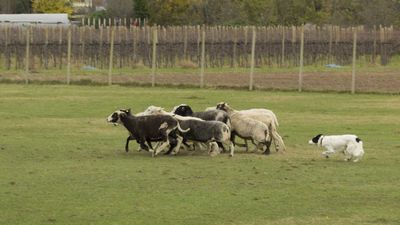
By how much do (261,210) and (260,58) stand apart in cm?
5122

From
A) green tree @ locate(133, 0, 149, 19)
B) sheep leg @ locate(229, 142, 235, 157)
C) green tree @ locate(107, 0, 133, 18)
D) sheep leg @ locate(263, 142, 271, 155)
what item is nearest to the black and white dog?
sheep leg @ locate(263, 142, 271, 155)

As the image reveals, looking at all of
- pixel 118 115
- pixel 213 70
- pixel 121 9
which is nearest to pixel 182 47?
pixel 213 70

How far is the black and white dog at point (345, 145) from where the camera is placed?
60.1 ft

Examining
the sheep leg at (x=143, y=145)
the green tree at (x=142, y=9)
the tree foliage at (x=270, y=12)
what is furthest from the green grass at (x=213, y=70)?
the sheep leg at (x=143, y=145)

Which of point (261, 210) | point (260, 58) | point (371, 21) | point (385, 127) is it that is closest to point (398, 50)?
point (260, 58)

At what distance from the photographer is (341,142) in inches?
724

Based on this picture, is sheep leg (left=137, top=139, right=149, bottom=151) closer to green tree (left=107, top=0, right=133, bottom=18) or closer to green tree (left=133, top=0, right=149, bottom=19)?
green tree (left=133, top=0, right=149, bottom=19)

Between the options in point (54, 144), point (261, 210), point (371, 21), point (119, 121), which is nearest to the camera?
point (261, 210)

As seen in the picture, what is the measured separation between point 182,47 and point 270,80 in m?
14.7

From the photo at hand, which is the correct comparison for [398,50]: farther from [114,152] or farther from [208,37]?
[114,152]

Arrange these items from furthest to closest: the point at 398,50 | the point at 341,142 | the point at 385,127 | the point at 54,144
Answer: the point at 398,50, the point at 385,127, the point at 54,144, the point at 341,142

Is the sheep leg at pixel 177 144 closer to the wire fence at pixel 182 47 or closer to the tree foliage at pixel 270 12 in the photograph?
the wire fence at pixel 182 47

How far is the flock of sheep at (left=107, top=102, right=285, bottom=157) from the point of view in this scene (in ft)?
63.3

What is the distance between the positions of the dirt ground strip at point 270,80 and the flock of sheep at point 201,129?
68.5 ft
